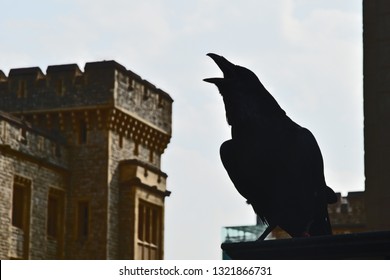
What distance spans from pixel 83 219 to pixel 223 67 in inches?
1216

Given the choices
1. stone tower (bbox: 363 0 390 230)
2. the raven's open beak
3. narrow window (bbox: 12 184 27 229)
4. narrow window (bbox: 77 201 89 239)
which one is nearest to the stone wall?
narrow window (bbox: 12 184 27 229)

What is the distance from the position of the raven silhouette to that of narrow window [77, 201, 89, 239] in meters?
30.6

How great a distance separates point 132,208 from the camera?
35531mm

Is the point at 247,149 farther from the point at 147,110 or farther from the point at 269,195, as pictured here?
the point at 147,110

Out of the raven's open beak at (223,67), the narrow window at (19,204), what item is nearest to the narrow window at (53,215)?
the narrow window at (19,204)

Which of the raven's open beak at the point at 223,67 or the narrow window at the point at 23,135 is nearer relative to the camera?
the raven's open beak at the point at 223,67

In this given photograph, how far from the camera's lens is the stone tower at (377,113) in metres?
7.55

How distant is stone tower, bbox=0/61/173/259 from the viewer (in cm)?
3459

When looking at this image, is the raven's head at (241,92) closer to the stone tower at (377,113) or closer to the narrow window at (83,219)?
the stone tower at (377,113)

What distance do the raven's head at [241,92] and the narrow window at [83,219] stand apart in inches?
1209

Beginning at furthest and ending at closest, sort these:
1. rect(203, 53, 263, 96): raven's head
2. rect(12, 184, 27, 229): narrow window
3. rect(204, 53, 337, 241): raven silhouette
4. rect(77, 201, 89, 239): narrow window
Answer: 1. rect(77, 201, 89, 239): narrow window
2. rect(12, 184, 27, 229): narrow window
3. rect(203, 53, 263, 96): raven's head
4. rect(204, 53, 337, 241): raven silhouette

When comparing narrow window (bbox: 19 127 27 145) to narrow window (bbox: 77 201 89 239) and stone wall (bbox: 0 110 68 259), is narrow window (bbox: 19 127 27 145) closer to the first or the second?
stone wall (bbox: 0 110 68 259)

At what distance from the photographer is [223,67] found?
4.53m
